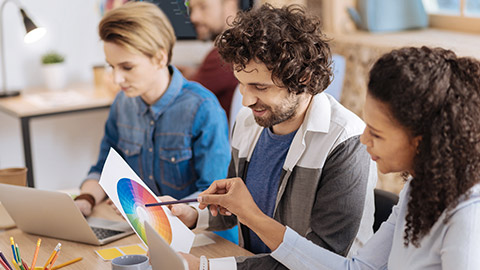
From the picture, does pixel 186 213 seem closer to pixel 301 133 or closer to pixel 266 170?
pixel 266 170


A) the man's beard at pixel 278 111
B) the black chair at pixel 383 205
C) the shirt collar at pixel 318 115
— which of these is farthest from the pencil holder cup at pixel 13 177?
the black chair at pixel 383 205

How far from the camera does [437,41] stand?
301cm

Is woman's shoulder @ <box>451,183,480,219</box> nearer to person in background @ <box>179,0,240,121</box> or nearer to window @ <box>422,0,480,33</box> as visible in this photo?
person in background @ <box>179,0,240,121</box>

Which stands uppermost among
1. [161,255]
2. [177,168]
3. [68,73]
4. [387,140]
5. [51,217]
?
[387,140]

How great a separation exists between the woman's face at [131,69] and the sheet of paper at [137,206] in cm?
61

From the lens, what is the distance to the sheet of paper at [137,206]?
53.1 inches

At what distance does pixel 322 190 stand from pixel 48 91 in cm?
250

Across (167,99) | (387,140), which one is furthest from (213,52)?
(387,140)

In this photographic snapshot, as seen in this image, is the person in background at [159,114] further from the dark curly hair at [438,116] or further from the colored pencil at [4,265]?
the dark curly hair at [438,116]

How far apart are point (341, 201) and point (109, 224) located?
2.24 feet

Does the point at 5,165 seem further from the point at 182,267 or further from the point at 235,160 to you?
the point at 182,267

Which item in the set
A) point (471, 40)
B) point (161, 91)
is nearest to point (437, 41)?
point (471, 40)

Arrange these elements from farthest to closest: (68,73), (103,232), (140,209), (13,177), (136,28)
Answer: (68,73), (136,28), (13,177), (103,232), (140,209)

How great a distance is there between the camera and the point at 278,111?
4.81 feet
